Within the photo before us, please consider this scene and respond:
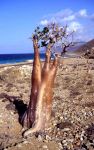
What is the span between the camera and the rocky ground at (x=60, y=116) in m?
17.4

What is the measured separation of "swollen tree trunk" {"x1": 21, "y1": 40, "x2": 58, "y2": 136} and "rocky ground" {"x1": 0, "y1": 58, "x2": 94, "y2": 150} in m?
0.68

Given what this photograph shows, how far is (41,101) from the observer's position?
20219mm

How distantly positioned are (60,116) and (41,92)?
2.70m

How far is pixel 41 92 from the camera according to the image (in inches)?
792

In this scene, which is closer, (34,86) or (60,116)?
(34,86)

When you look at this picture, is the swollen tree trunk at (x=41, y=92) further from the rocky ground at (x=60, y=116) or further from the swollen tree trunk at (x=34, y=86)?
the rocky ground at (x=60, y=116)

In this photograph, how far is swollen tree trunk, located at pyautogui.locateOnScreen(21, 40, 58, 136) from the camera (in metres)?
19.9

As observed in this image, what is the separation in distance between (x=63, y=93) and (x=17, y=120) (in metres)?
9.07

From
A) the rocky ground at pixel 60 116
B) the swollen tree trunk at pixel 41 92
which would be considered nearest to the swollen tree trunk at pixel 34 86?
the swollen tree trunk at pixel 41 92

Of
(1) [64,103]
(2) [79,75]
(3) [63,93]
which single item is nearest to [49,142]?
(1) [64,103]

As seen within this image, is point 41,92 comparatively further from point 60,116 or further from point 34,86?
point 60,116

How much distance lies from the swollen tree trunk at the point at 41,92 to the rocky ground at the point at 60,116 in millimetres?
679

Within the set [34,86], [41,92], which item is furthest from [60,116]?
[34,86]

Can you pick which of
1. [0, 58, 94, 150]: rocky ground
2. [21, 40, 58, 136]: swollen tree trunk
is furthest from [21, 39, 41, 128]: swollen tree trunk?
[0, 58, 94, 150]: rocky ground
